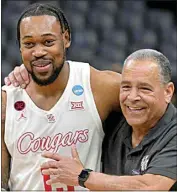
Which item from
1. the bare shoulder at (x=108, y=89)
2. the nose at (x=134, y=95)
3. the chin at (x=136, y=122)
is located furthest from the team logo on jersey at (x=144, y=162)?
the bare shoulder at (x=108, y=89)

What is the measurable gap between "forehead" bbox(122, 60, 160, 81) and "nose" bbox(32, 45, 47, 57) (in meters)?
0.39

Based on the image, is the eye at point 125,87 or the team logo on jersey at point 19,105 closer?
the eye at point 125,87

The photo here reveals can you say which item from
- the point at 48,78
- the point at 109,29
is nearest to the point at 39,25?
the point at 48,78

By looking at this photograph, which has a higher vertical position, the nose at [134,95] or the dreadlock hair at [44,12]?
the dreadlock hair at [44,12]

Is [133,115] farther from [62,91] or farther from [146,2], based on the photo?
[146,2]

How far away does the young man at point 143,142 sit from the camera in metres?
2.34

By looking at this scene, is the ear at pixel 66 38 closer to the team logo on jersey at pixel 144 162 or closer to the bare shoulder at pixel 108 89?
the bare shoulder at pixel 108 89

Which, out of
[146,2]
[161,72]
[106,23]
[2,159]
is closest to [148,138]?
[161,72]

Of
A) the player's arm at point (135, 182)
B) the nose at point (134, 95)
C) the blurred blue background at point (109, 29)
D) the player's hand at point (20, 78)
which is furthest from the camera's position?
the blurred blue background at point (109, 29)

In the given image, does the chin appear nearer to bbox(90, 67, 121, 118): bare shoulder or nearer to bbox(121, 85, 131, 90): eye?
bbox(121, 85, 131, 90): eye

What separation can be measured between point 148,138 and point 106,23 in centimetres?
517

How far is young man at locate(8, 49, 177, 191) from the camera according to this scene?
234 centimetres

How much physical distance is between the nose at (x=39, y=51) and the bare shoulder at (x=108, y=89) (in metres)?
0.32

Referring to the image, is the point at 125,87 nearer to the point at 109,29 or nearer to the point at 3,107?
the point at 3,107
